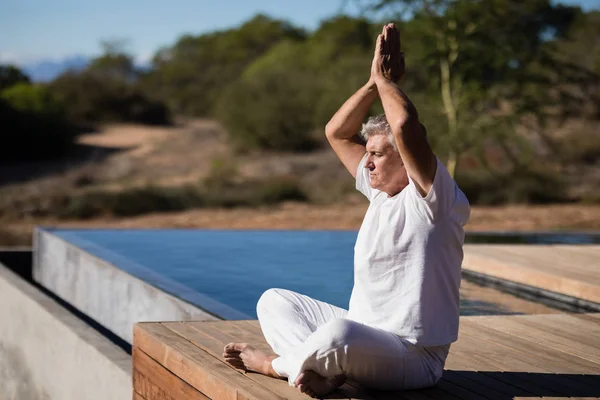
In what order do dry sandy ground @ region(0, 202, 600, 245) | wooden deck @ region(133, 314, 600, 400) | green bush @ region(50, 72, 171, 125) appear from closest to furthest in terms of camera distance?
wooden deck @ region(133, 314, 600, 400) → dry sandy ground @ region(0, 202, 600, 245) → green bush @ region(50, 72, 171, 125)

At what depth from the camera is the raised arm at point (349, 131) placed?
8.60 ft

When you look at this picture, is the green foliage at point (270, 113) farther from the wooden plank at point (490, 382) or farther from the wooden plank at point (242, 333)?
the wooden plank at point (490, 382)

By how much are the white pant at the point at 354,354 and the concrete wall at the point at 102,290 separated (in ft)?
4.46

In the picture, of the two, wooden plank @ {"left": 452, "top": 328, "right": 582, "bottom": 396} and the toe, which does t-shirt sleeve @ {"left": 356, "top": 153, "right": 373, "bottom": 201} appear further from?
wooden plank @ {"left": 452, "top": 328, "right": 582, "bottom": 396}

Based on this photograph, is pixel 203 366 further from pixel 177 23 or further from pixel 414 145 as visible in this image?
pixel 177 23

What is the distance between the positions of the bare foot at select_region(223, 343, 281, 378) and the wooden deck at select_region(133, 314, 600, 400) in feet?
0.08

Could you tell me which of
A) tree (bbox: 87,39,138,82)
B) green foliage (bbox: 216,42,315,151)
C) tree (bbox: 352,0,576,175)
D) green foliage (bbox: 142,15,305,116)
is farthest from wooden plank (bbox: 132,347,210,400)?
tree (bbox: 87,39,138,82)

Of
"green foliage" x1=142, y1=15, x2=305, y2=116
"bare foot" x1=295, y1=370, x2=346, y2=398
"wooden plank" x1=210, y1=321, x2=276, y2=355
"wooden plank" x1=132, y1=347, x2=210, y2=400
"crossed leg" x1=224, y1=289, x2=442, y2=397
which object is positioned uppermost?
"green foliage" x1=142, y1=15, x2=305, y2=116

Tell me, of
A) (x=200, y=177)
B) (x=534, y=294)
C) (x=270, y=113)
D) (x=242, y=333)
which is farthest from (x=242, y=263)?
(x=270, y=113)

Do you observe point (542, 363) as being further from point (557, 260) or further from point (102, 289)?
point (102, 289)

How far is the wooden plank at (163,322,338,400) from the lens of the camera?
7.81 feet

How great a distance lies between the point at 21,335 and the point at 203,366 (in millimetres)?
3149

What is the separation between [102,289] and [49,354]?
2.72ft

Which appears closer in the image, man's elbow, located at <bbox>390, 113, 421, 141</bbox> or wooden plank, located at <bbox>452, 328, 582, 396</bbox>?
man's elbow, located at <bbox>390, 113, 421, 141</bbox>
